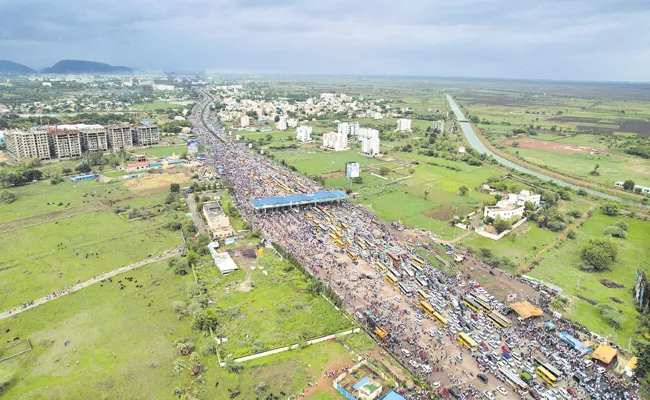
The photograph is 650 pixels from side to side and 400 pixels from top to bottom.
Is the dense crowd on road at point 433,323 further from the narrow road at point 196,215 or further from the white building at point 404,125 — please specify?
the white building at point 404,125

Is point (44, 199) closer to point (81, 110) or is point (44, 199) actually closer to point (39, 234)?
point (39, 234)

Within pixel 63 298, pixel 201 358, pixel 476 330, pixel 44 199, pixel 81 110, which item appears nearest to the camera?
pixel 201 358

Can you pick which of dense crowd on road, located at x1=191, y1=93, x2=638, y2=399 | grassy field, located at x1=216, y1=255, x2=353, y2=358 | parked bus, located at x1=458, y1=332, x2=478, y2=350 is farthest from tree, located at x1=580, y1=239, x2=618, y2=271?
grassy field, located at x1=216, y1=255, x2=353, y2=358

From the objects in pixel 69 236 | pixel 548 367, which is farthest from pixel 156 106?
pixel 548 367

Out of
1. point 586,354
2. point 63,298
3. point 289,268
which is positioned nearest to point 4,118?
point 63,298

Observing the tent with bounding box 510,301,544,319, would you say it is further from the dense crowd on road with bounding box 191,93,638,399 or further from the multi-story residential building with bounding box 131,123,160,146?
the multi-story residential building with bounding box 131,123,160,146

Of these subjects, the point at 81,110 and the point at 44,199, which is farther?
the point at 81,110

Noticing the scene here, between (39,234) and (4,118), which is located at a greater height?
(4,118)
